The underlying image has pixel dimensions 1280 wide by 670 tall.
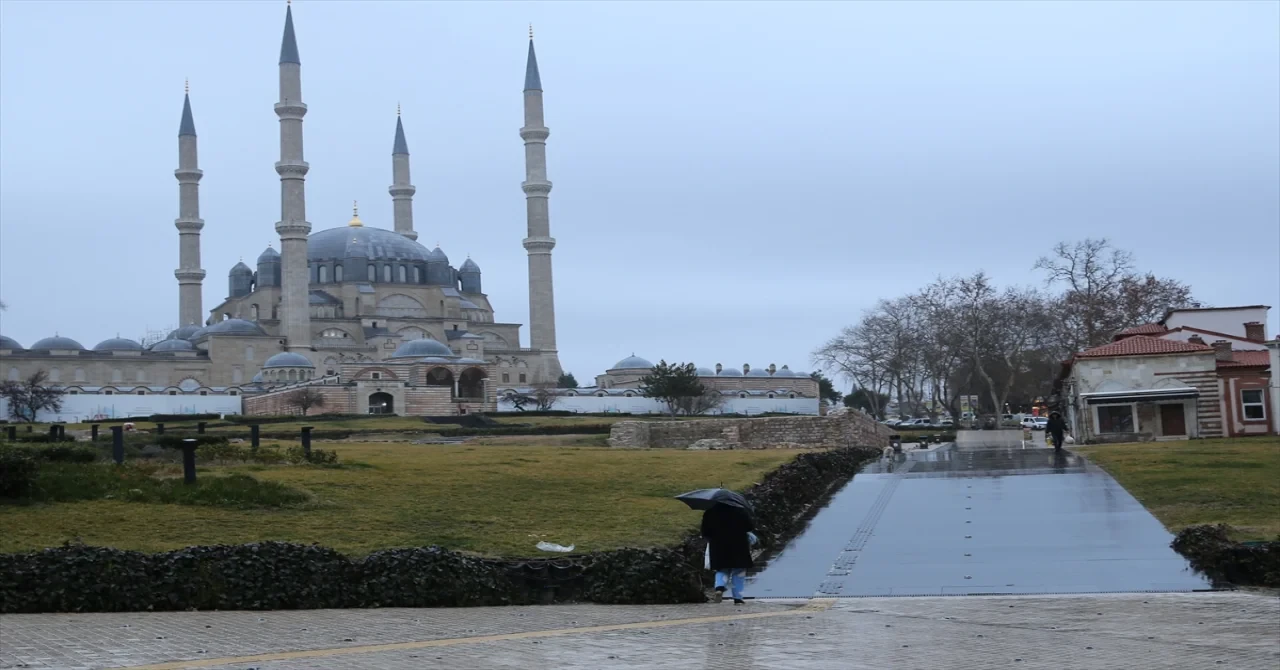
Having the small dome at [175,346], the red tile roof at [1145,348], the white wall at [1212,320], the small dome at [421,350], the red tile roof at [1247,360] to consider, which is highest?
the small dome at [175,346]

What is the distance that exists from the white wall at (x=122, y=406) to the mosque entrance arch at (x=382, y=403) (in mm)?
5729

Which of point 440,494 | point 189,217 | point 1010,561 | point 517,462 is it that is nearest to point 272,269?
point 189,217

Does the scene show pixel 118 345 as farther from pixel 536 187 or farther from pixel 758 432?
pixel 758 432

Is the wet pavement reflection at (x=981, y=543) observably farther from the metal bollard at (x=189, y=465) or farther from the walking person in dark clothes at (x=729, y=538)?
the metal bollard at (x=189, y=465)

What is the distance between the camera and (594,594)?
1124 centimetres

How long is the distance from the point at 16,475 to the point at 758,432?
766 inches

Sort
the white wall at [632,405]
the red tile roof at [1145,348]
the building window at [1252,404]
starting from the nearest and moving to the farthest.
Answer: the building window at [1252,404] < the red tile roof at [1145,348] < the white wall at [632,405]

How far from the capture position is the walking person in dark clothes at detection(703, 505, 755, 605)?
11.3m

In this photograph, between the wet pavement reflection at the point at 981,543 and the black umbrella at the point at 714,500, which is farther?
the wet pavement reflection at the point at 981,543

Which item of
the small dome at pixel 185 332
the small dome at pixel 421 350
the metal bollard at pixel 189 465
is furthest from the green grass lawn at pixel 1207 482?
the small dome at pixel 185 332

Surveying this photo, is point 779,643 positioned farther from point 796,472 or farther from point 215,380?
point 215,380

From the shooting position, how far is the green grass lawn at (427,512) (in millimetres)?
12539

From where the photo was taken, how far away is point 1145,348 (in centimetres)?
3447

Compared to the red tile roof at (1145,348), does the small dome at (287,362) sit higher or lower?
higher
